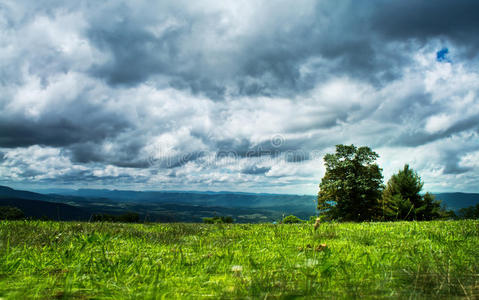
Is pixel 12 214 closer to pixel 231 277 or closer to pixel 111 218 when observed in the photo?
pixel 111 218

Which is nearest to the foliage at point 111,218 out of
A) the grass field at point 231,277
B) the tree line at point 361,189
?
the grass field at point 231,277

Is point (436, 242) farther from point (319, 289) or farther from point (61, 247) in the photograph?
point (61, 247)

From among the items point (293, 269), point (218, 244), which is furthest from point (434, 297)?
point (218, 244)

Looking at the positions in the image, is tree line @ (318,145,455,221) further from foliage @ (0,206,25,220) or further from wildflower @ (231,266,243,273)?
wildflower @ (231,266,243,273)

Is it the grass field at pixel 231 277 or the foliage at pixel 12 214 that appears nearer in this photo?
the grass field at pixel 231 277

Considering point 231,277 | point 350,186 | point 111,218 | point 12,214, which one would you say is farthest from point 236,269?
point 350,186

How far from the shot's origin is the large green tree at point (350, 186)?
45094 millimetres

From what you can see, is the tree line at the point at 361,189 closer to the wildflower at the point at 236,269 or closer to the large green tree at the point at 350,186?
the large green tree at the point at 350,186

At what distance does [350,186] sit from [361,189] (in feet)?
6.10

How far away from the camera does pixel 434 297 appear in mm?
2654

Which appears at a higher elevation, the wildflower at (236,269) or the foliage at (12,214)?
the wildflower at (236,269)

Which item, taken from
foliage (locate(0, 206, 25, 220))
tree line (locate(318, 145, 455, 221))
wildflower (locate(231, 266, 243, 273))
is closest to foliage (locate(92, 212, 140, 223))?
foliage (locate(0, 206, 25, 220))

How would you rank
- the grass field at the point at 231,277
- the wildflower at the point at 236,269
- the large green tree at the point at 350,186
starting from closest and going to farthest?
the grass field at the point at 231,277 < the wildflower at the point at 236,269 < the large green tree at the point at 350,186

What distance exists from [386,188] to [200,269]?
54.5m
